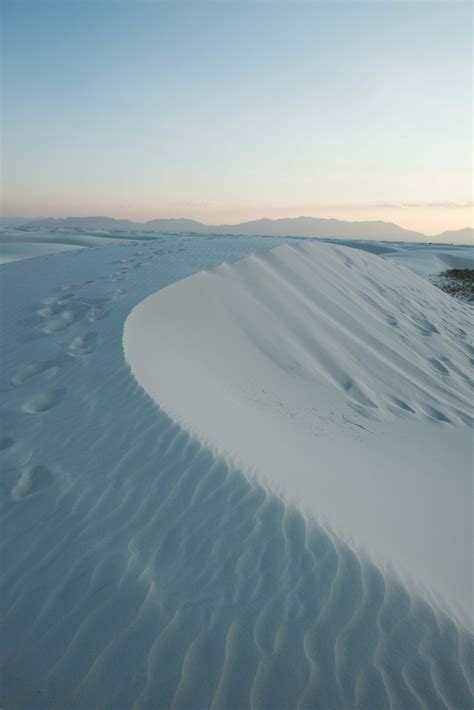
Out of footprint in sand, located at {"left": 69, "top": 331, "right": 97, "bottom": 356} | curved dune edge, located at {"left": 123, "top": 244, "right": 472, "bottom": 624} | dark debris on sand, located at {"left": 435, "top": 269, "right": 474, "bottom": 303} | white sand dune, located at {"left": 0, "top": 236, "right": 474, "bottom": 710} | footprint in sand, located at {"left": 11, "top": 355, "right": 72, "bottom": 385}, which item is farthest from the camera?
dark debris on sand, located at {"left": 435, "top": 269, "right": 474, "bottom": 303}

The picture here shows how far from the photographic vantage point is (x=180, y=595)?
2.19m

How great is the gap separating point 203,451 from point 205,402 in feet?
3.21

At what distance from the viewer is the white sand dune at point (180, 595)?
1.88 metres

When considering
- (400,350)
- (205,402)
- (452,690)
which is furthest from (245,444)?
(400,350)

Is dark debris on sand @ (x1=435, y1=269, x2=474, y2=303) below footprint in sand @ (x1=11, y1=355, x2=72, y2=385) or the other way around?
the other way around

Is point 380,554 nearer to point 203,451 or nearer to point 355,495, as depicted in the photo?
point 355,495

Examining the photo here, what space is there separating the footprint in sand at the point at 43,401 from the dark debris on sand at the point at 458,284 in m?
13.1

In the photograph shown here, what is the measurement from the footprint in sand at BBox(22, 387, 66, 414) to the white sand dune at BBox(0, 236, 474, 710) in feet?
0.80

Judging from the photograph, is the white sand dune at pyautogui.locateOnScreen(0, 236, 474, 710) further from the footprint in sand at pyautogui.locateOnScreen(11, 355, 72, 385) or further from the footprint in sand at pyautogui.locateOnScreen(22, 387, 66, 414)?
the footprint in sand at pyautogui.locateOnScreen(11, 355, 72, 385)

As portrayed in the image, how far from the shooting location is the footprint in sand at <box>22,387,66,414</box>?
3.81 meters

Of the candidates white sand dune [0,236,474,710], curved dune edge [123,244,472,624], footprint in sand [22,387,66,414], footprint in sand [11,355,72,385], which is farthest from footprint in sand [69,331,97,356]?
white sand dune [0,236,474,710]

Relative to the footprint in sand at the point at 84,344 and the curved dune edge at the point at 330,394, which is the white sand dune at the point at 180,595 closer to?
the curved dune edge at the point at 330,394

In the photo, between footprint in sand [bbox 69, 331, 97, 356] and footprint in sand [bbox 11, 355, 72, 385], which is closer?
footprint in sand [bbox 11, 355, 72, 385]

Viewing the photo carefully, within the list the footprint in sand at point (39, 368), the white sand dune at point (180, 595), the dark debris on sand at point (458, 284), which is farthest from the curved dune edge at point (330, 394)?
the dark debris on sand at point (458, 284)
